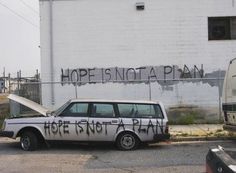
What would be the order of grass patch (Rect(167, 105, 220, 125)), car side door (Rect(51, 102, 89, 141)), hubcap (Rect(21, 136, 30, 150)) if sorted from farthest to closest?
grass patch (Rect(167, 105, 220, 125)), hubcap (Rect(21, 136, 30, 150)), car side door (Rect(51, 102, 89, 141))

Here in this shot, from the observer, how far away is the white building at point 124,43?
68.6 ft

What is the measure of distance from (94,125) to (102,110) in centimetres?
53

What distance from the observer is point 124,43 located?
20969mm

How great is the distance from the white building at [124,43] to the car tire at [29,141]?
738 cm

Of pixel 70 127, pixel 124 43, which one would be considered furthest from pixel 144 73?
pixel 70 127

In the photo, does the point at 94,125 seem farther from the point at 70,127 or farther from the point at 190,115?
the point at 190,115

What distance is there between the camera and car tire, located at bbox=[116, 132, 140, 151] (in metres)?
13.3

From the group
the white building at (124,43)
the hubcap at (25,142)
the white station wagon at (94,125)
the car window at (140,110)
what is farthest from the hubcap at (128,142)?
the white building at (124,43)

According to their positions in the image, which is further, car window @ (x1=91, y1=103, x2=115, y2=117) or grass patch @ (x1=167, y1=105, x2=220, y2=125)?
grass patch @ (x1=167, y1=105, x2=220, y2=125)

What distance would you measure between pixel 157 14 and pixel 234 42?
11.7ft

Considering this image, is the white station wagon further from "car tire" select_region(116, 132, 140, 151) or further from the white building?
the white building

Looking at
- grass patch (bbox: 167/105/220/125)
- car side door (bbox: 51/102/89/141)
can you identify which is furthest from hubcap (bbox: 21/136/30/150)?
grass patch (bbox: 167/105/220/125)

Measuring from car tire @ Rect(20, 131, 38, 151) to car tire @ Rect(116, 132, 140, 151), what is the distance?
229 cm

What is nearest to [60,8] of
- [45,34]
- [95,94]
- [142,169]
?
[45,34]
